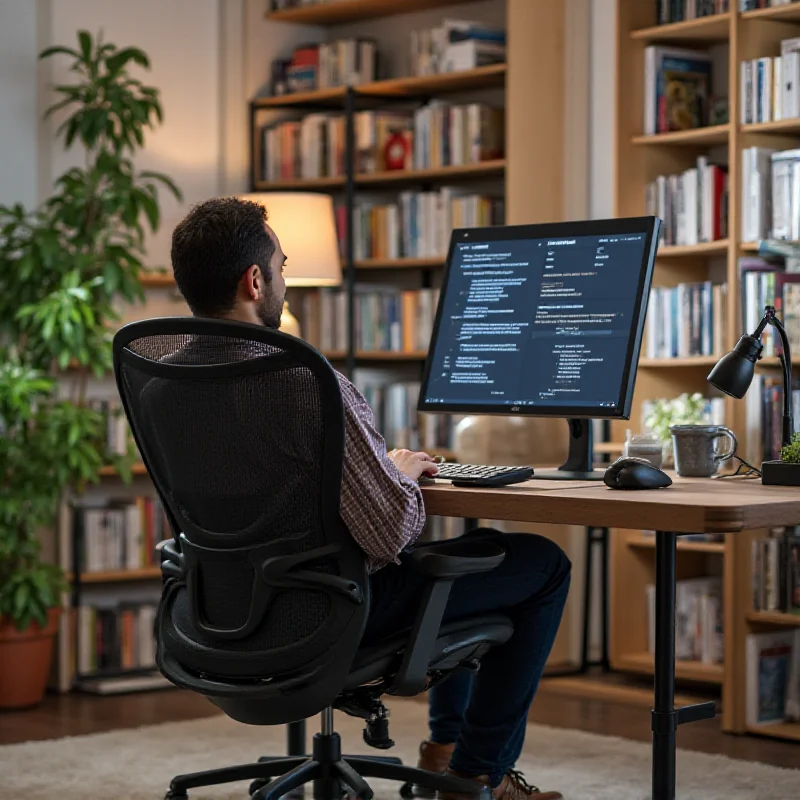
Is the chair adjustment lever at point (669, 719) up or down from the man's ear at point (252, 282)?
down

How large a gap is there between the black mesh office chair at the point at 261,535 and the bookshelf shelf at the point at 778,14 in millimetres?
2246

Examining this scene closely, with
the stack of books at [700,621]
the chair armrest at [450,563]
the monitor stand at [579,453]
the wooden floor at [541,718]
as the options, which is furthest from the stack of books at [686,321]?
the chair armrest at [450,563]

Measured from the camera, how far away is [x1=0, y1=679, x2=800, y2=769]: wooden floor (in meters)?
4.12

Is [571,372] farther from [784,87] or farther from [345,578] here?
[784,87]

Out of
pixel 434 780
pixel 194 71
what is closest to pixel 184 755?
pixel 434 780

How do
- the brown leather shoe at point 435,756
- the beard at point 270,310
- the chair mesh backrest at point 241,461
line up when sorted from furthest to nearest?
the brown leather shoe at point 435,756, the beard at point 270,310, the chair mesh backrest at point 241,461

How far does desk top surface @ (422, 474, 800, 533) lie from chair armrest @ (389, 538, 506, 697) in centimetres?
9

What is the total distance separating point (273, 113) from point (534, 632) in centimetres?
351

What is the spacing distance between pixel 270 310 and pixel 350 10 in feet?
11.0

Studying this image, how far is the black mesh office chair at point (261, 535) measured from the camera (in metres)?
2.46

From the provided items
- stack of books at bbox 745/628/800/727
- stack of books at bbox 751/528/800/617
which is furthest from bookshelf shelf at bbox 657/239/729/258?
stack of books at bbox 745/628/800/727

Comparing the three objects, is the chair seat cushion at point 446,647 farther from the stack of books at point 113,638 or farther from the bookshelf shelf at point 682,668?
the stack of books at point 113,638

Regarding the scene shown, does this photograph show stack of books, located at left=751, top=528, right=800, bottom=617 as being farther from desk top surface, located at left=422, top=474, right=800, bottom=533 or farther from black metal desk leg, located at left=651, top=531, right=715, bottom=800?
black metal desk leg, located at left=651, top=531, right=715, bottom=800

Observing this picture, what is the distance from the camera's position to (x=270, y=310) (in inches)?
107
